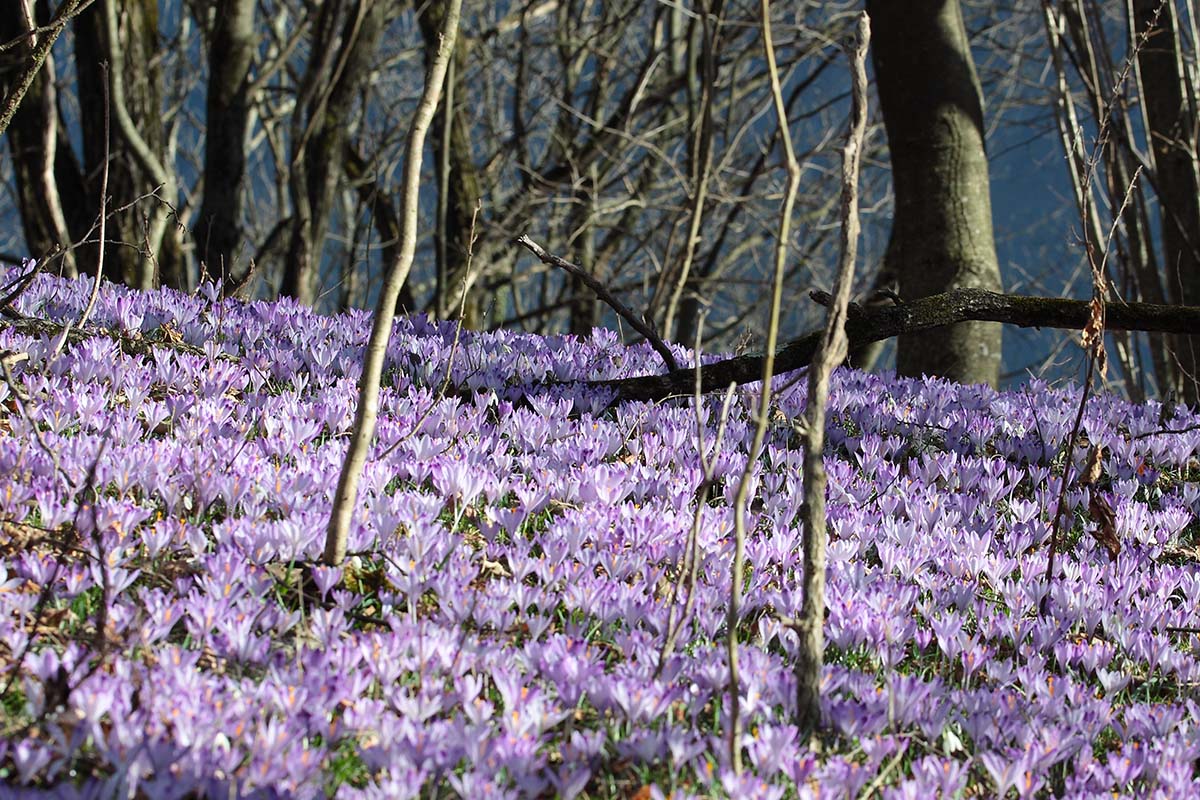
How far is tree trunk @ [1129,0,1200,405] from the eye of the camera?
8008 mm

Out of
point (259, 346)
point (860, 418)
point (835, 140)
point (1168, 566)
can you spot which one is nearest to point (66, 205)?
point (259, 346)

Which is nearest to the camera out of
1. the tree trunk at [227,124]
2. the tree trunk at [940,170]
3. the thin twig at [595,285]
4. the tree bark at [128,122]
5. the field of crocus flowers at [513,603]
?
the field of crocus flowers at [513,603]

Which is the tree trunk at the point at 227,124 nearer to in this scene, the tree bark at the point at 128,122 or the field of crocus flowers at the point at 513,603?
the tree bark at the point at 128,122

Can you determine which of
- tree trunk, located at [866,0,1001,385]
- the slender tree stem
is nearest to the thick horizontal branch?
the slender tree stem

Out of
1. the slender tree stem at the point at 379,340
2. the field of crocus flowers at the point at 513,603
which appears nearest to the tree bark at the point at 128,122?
the field of crocus flowers at the point at 513,603

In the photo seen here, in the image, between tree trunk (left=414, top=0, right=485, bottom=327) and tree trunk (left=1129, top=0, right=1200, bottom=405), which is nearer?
tree trunk (left=1129, top=0, right=1200, bottom=405)

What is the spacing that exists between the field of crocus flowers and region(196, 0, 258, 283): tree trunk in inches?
236

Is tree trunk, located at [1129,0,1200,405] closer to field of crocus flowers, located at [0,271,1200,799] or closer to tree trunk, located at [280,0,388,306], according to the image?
field of crocus flowers, located at [0,271,1200,799]

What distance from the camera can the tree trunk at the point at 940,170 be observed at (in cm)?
755

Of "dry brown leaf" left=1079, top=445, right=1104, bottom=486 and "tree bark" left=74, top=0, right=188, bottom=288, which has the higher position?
"tree bark" left=74, top=0, right=188, bottom=288

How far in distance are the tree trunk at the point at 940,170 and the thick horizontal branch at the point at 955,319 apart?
10.3ft

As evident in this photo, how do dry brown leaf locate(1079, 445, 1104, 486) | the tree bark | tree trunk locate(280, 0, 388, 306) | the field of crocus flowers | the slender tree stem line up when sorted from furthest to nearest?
tree trunk locate(280, 0, 388, 306), the tree bark, dry brown leaf locate(1079, 445, 1104, 486), the slender tree stem, the field of crocus flowers

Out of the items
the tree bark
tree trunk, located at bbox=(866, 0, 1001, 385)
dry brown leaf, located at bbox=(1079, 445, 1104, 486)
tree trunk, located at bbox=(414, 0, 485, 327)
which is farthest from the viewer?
tree trunk, located at bbox=(414, 0, 485, 327)

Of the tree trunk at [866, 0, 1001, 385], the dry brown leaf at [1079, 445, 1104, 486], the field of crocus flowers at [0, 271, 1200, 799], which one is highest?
the tree trunk at [866, 0, 1001, 385]
